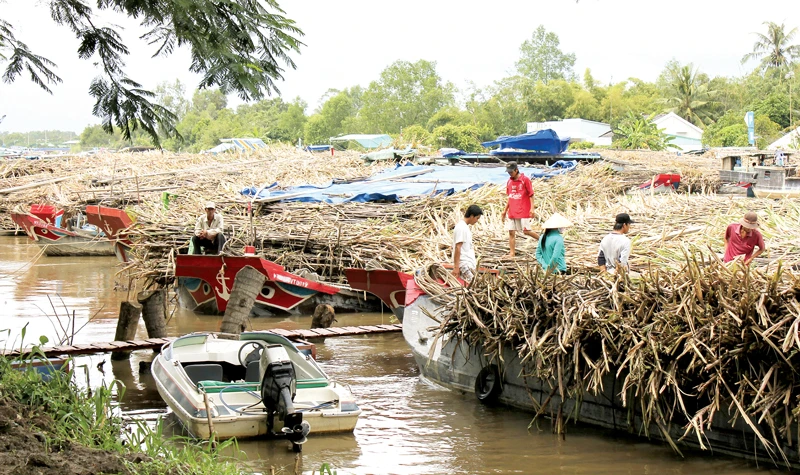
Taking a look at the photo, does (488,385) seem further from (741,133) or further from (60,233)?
(741,133)

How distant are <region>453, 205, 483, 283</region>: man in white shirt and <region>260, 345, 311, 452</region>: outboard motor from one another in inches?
122

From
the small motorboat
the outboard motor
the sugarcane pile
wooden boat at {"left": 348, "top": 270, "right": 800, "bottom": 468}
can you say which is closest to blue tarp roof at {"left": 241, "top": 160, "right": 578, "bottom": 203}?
wooden boat at {"left": 348, "top": 270, "right": 800, "bottom": 468}

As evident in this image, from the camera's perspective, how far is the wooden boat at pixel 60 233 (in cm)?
2716

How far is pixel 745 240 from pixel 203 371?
239 inches

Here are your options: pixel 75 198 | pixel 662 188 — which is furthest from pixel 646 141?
pixel 75 198

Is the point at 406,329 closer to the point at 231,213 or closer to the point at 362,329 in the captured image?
the point at 362,329

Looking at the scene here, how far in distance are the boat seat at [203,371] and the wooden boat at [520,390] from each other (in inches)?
97.4

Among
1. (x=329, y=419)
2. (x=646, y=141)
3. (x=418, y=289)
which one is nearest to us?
(x=329, y=419)

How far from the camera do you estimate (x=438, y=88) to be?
9100 centimetres

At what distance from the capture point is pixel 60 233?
90.7 ft

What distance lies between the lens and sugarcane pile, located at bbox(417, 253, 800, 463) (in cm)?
705

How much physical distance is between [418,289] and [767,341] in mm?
5133

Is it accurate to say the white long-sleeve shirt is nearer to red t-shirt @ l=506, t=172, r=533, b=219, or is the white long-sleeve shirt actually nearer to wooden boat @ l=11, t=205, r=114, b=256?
red t-shirt @ l=506, t=172, r=533, b=219

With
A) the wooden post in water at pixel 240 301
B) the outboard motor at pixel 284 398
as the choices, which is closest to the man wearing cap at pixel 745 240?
the outboard motor at pixel 284 398
